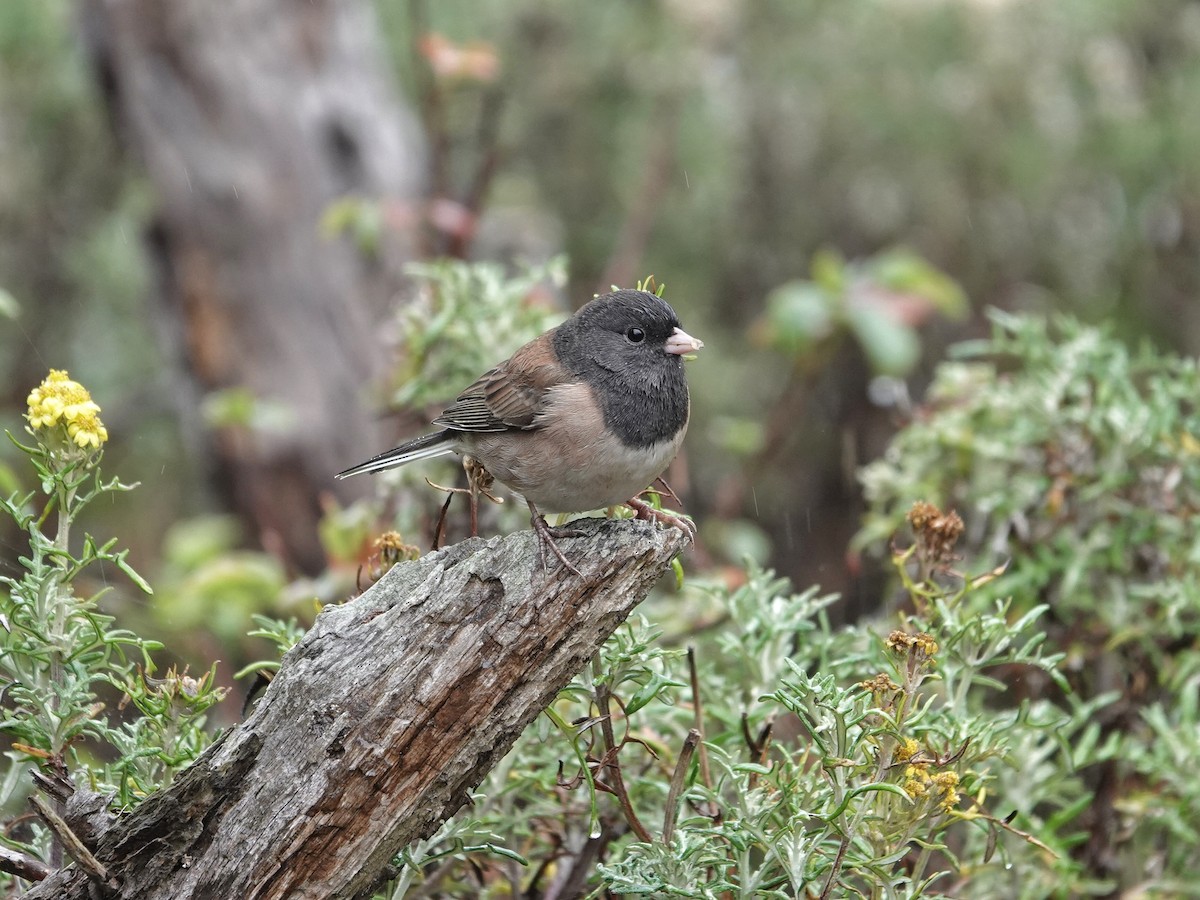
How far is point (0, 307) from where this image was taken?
2.31m

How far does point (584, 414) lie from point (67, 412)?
889mm

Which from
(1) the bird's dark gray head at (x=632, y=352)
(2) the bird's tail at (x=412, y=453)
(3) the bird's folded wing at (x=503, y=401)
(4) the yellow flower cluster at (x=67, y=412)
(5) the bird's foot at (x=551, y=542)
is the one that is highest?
(4) the yellow flower cluster at (x=67, y=412)

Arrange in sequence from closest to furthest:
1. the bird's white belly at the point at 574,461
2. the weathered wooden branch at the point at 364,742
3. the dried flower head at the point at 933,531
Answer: the weathered wooden branch at the point at 364,742, the dried flower head at the point at 933,531, the bird's white belly at the point at 574,461

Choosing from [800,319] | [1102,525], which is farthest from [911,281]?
[1102,525]

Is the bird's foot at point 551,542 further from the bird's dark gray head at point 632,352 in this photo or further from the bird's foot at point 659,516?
the bird's dark gray head at point 632,352

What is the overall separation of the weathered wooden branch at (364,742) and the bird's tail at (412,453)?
2.41ft

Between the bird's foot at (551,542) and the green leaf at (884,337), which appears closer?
the bird's foot at (551,542)

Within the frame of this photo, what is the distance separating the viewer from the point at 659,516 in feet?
7.18

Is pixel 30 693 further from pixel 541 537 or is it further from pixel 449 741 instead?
pixel 541 537

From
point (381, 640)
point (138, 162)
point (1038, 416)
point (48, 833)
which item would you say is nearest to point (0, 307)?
point (48, 833)

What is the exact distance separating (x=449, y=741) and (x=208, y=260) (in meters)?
3.65

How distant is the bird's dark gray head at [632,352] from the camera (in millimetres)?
2242

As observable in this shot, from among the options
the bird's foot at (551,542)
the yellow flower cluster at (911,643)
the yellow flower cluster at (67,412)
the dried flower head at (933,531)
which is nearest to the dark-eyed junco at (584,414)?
the bird's foot at (551,542)

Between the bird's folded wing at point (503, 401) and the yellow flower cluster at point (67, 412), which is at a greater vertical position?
the yellow flower cluster at point (67, 412)
